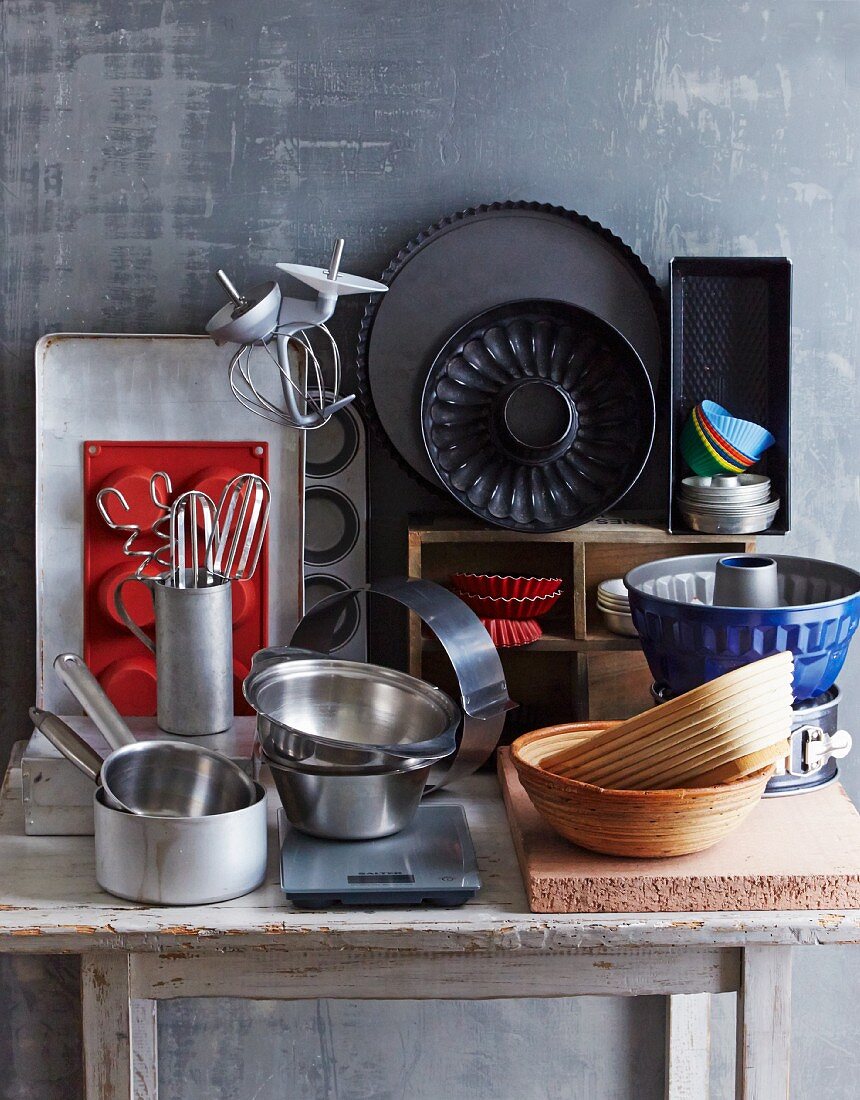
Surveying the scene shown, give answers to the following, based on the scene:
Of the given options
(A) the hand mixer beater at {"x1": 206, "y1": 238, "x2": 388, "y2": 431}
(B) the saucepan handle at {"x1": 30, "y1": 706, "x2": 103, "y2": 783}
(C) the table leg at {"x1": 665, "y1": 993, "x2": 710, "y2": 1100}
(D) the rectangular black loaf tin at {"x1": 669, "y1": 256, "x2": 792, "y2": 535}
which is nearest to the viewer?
(B) the saucepan handle at {"x1": 30, "y1": 706, "x2": 103, "y2": 783}

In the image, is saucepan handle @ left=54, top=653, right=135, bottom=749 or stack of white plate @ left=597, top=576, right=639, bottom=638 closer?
saucepan handle @ left=54, top=653, right=135, bottom=749

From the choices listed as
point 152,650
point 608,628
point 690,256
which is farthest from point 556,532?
point 152,650

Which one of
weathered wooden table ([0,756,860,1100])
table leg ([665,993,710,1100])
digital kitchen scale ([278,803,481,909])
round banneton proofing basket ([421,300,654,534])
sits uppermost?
round banneton proofing basket ([421,300,654,534])

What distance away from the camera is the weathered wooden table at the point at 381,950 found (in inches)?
38.2

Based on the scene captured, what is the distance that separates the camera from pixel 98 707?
3.70ft

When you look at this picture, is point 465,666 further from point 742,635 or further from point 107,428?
point 107,428

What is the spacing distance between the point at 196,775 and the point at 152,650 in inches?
9.2

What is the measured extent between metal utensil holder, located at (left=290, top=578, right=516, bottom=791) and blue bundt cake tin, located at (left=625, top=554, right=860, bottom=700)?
0.17 meters

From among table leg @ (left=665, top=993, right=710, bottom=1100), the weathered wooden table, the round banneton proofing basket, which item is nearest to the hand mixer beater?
the round banneton proofing basket

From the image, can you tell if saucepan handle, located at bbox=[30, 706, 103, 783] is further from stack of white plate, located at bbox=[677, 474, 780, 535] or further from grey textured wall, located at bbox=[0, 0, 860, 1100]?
stack of white plate, located at bbox=[677, 474, 780, 535]

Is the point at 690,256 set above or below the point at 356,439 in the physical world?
above

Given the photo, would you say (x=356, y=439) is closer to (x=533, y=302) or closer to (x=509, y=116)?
(x=533, y=302)

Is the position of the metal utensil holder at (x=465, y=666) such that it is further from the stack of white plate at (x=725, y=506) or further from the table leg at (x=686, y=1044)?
the table leg at (x=686, y=1044)

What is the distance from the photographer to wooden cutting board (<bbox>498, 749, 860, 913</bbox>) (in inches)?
38.7
